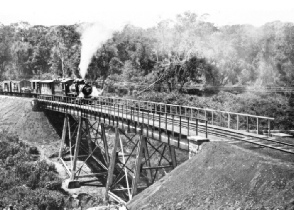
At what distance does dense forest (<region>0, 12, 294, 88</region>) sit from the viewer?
39125 mm

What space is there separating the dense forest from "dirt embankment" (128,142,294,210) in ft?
87.6

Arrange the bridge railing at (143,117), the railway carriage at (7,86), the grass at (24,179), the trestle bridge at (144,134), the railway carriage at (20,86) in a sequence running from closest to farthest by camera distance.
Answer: the trestle bridge at (144,134) → the bridge railing at (143,117) → the grass at (24,179) → the railway carriage at (20,86) → the railway carriage at (7,86)

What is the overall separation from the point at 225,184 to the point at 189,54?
2864cm

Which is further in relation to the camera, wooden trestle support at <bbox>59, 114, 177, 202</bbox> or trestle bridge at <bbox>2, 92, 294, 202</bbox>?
wooden trestle support at <bbox>59, 114, 177, 202</bbox>

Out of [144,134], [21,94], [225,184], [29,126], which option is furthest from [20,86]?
[225,184]

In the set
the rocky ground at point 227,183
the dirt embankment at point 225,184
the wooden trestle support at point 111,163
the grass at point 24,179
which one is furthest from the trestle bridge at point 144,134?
the grass at point 24,179

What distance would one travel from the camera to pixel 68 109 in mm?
28312

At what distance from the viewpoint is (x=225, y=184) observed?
1023 cm

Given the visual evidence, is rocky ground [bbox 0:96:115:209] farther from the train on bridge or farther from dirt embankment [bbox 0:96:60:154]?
the train on bridge

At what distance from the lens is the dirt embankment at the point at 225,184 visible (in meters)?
9.09

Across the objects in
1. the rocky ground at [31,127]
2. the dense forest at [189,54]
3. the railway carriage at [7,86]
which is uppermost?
the dense forest at [189,54]

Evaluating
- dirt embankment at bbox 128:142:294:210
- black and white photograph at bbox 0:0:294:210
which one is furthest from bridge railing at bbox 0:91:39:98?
dirt embankment at bbox 128:142:294:210

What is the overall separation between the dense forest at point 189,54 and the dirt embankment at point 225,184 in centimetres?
2671

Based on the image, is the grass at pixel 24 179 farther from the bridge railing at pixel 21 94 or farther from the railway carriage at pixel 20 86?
the railway carriage at pixel 20 86
